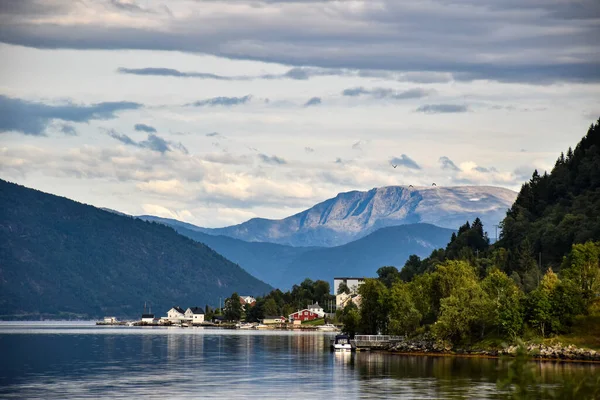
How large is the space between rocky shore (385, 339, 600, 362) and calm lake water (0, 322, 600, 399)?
16.6 feet

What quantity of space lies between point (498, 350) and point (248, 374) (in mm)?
38992

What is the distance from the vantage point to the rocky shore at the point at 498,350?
125375 mm

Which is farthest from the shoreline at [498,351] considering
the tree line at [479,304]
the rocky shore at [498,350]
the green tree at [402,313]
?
the green tree at [402,313]

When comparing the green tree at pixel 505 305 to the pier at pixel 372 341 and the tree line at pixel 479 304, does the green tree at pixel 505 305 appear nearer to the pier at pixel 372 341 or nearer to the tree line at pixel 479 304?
the tree line at pixel 479 304

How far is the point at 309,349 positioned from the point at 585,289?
1936 inches

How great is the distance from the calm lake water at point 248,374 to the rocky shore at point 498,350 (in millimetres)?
5047

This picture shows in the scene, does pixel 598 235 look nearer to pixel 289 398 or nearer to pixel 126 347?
pixel 126 347

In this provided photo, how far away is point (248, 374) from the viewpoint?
4481 inches

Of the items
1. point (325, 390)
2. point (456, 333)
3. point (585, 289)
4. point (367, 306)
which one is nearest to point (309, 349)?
point (367, 306)

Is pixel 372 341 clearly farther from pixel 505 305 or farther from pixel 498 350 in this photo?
pixel 498 350

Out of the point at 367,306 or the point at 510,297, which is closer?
the point at 510,297

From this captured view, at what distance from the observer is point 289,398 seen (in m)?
88.0

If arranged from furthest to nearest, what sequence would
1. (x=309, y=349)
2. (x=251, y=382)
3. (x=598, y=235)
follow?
(x=598, y=235) < (x=309, y=349) < (x=251, y=382)

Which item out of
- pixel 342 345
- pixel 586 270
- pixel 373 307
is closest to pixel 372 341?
pixel 342 345
